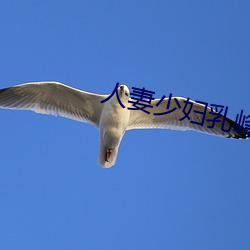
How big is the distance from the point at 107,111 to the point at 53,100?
889mm

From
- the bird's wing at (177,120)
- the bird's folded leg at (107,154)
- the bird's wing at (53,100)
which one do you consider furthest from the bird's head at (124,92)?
the bird's folded leg at (107,154)

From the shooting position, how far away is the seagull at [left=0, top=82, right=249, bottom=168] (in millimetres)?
10211

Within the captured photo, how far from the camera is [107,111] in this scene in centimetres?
1023

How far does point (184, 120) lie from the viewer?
11.0 metres

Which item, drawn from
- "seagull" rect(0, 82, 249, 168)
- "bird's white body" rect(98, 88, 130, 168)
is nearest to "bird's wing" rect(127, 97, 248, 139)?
"seagull" rect(0, 82, 249, 168)

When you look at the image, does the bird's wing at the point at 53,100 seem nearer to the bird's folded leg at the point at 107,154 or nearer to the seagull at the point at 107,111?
the seagull at the point at 107,111

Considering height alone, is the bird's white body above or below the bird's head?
below

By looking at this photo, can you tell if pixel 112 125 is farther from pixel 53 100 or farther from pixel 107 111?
pixel 53 100

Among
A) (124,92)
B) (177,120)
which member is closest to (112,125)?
(124,92)

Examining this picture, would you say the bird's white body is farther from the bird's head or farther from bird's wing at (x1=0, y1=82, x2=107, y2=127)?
A: bird's wing at (x1=0, y1=82, x2=107, y2=127)

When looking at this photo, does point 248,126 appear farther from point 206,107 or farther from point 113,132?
point 113,132

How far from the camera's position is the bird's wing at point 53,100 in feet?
34.3

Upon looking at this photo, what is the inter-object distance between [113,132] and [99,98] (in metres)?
0.56

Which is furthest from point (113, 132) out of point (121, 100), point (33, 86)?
point (33, 86)
